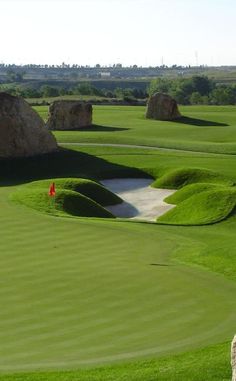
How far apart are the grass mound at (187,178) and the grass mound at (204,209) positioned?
5893 mm

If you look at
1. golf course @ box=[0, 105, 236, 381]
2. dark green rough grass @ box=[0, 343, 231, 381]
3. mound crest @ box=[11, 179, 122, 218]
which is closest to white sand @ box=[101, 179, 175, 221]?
golf course @ box=[0, 105, 236, 381]

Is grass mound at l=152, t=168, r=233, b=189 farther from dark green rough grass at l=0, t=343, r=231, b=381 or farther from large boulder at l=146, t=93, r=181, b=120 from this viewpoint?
large boulder at l=146, t=93, r=181, b=120

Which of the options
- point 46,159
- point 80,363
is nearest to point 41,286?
point 80,363

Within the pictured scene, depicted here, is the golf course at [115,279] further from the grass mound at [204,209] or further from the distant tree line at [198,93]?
the distant tree line at [198,93]

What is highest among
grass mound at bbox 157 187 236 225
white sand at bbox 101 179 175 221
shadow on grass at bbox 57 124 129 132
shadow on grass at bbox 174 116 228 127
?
shadow on grass at bbox 57 124 129 132

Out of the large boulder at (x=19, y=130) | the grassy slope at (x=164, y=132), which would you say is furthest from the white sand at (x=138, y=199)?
the grassy slope at (x=164, y=132)

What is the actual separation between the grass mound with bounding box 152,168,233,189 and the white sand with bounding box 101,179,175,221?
2.24 feet

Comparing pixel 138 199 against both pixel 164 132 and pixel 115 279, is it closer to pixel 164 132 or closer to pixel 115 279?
pixel 115 279

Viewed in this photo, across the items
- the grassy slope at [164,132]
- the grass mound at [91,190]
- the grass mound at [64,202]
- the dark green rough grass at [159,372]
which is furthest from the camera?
the grassy slope at [164,132]

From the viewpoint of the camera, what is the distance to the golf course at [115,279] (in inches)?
604

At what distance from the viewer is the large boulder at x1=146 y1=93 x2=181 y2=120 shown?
8356 centimetres

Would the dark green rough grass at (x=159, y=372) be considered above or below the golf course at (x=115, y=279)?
above

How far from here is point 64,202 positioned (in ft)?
128

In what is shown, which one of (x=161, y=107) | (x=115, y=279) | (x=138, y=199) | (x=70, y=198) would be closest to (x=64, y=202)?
(x=70, y=198)
